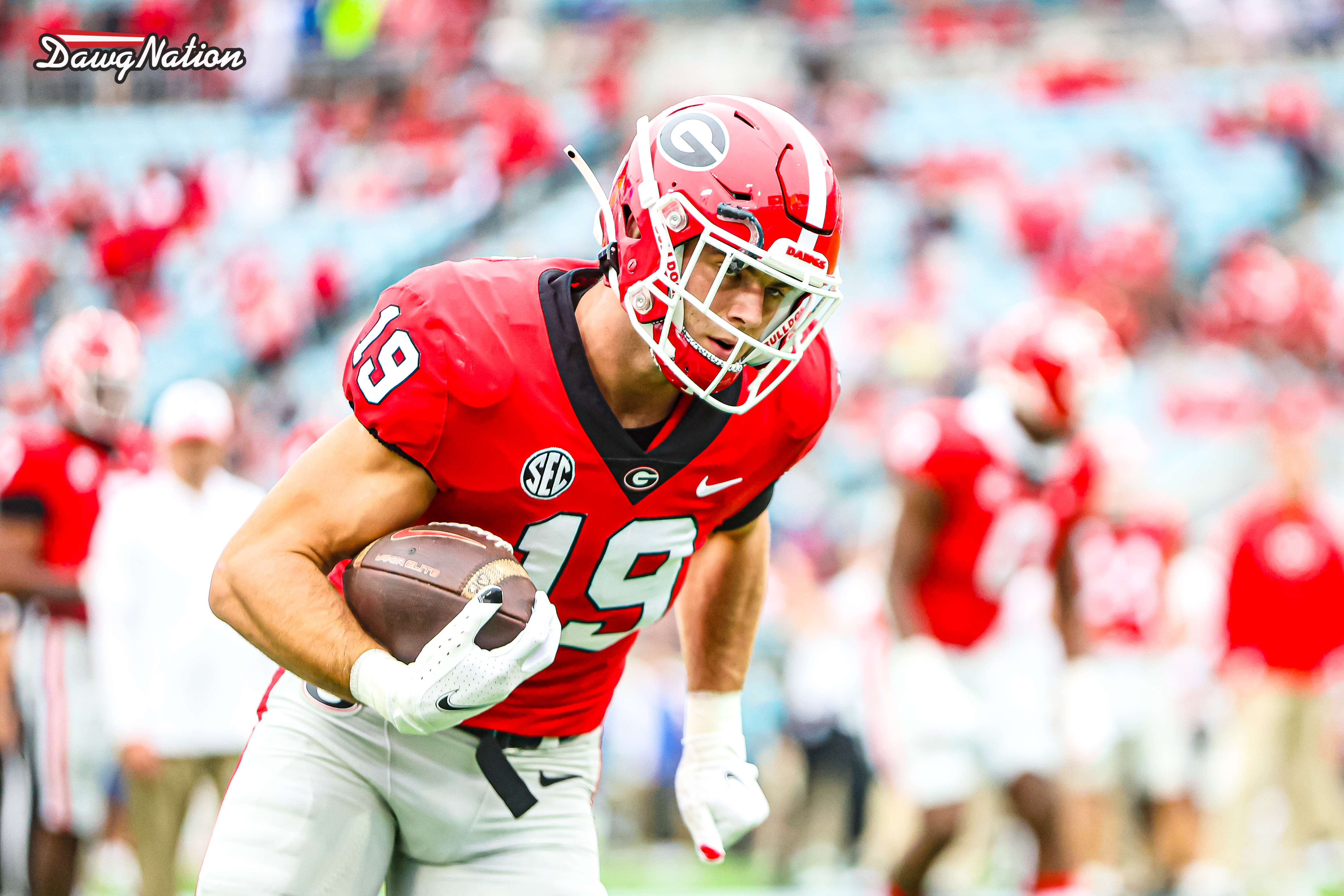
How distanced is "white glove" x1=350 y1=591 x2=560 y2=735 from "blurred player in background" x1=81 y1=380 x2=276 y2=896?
9.31 ft

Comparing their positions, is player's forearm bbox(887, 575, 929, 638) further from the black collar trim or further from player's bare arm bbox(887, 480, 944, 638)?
the black collar trim

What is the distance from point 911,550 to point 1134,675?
239 centimetres

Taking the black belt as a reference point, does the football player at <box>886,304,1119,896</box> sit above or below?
below

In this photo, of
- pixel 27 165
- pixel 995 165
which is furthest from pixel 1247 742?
pixel 27 165

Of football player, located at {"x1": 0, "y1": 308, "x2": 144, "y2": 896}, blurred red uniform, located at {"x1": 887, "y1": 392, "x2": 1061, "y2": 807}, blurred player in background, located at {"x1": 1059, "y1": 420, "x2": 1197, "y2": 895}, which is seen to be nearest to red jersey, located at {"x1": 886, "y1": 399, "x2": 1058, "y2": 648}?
blurred red uniform, located at {"x1": 887, "y1": 392, "x2": 1061, "y2": 807}

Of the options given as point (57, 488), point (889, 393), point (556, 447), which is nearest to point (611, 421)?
point (556, 447)

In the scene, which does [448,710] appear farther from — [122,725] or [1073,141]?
[1073,141]

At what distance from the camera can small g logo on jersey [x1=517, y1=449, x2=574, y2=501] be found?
2146 mm

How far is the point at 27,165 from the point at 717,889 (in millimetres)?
11884

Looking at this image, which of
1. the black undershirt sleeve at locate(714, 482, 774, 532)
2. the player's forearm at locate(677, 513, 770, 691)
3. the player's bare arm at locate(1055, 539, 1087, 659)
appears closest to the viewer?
the black undershirt sleeve at locate(714, 482, 774, 532)

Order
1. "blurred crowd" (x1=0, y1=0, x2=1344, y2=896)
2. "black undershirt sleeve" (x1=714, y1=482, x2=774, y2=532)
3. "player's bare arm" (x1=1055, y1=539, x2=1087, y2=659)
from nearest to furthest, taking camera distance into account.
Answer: "black undershirt sleeve" (x1=714, y1=482, x2=774, y2=532)
"blurred crowd" (x1=0, y1=0, x2=1344, y2=896)
"player's bare arm" (x1=1055, y1=539, x2=1087, y2=659)

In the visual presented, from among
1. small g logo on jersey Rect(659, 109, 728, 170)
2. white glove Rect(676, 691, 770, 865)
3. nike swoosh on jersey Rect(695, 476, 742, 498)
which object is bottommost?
white glove Rect(676, 691, 770, 865)

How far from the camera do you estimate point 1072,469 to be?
5.05m

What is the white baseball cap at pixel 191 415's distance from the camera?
473 centimetres
